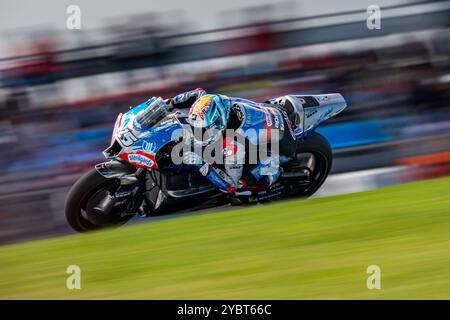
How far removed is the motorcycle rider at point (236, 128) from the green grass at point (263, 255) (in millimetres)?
268

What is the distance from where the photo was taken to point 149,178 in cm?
552

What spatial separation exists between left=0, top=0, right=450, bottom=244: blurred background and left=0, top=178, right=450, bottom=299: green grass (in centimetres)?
120

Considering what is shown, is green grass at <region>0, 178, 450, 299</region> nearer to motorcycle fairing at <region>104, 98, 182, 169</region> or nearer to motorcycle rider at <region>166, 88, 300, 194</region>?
motorcycle rider at <region>166, 88, 300, 194</region>

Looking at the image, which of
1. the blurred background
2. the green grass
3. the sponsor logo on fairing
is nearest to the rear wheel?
the green grass

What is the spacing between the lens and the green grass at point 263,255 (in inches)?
171

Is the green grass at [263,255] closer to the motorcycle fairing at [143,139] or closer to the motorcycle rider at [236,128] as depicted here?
the motorcycle rider at [236,128]

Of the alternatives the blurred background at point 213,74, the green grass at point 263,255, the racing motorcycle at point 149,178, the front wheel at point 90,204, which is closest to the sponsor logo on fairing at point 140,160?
the racing motorcycle at point 149,178

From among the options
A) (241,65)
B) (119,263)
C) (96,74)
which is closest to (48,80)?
(96,74)

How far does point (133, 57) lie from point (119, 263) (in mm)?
3865

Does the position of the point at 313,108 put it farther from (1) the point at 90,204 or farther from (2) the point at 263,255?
(1) the point at 90,204

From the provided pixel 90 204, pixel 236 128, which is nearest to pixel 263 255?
pixel 236 128
